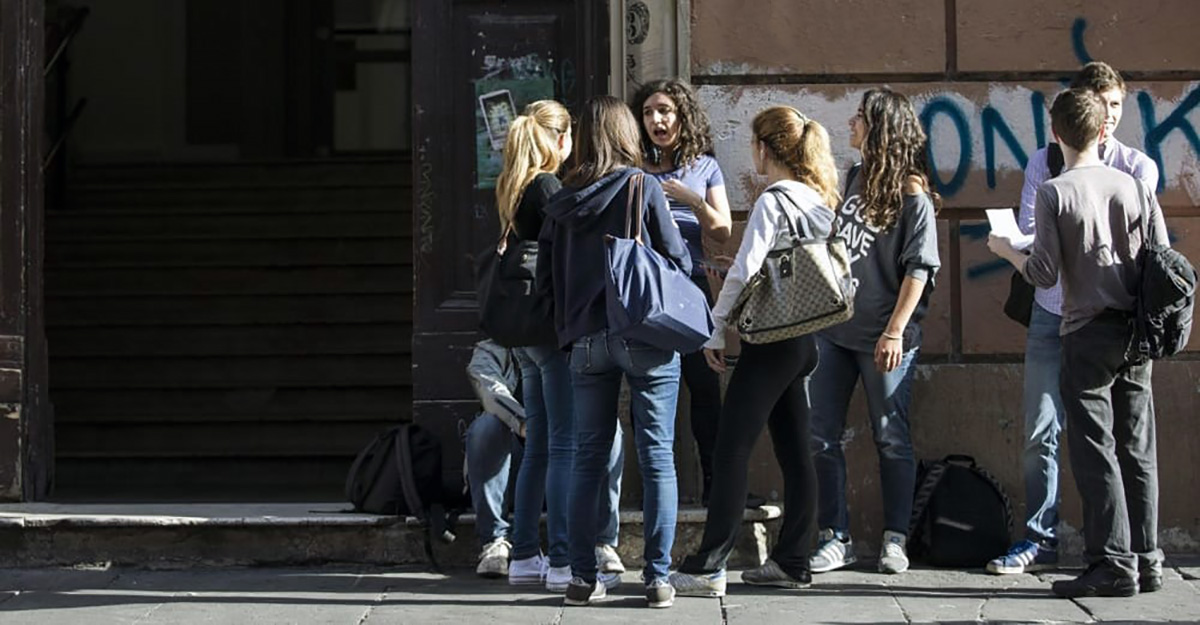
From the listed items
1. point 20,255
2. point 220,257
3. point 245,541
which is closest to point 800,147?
point 245,541

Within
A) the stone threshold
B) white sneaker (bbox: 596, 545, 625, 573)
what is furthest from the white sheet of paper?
white sneaker (bbox: 596, 545, 625, 573)

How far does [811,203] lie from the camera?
6.02 m

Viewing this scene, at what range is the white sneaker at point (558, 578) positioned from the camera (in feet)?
20.4

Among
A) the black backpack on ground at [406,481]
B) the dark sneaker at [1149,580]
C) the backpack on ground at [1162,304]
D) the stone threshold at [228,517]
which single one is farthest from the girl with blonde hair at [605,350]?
the dark sneaker at [1149,580]

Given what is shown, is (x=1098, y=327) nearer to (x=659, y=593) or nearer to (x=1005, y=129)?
(x=1005, y=129)

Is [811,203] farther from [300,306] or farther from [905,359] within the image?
[300,306]

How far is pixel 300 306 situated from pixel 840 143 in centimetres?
460

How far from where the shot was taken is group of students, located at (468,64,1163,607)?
5.91m

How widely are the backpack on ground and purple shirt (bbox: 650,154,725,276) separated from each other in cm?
151

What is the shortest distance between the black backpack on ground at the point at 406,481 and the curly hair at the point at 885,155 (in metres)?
1.85

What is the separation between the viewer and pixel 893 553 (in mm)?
6547

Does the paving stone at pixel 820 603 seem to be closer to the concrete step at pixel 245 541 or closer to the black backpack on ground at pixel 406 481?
the concrete step at pixel 245 541

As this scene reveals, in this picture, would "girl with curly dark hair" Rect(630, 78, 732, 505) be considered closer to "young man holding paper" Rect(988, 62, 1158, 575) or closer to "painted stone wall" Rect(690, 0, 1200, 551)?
"painted stone wall" Rect(690, 0, 1200, 551)

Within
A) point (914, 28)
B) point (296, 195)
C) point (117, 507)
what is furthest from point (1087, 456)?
point (296, 195)
